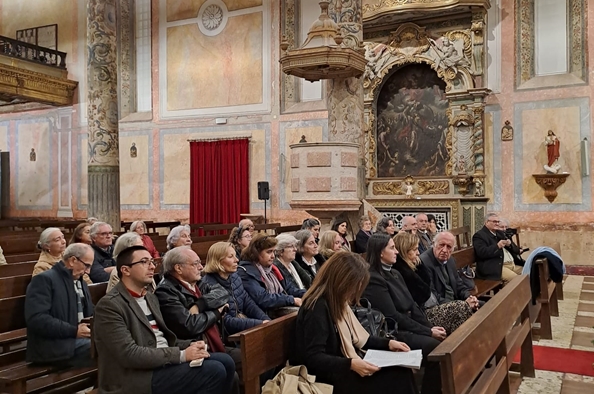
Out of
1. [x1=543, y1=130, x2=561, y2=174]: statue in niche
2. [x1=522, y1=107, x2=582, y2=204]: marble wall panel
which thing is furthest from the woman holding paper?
[x1=522, y1=107, x2=582, y2=204]: marble wall panel

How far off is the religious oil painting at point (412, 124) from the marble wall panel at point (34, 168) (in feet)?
32.8

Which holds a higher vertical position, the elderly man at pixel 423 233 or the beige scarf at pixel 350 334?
the elderly man at pixel 423 233

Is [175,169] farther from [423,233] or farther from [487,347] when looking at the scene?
[487,347]

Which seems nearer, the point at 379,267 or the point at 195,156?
the point at 379,267

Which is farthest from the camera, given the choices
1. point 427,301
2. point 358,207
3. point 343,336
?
point 358,207

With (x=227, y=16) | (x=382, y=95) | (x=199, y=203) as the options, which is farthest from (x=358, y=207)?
(x=227, y=16)

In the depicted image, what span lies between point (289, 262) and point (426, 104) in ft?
29.3

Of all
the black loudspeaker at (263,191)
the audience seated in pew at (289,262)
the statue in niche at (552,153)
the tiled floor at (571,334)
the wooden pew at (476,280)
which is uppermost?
the statue in niche at (552,153)

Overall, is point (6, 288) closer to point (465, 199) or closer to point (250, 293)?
point (250, 293)

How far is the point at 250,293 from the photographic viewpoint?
163 inches

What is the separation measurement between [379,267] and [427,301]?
0.81 meters

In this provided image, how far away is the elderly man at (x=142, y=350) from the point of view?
2928 millimetres

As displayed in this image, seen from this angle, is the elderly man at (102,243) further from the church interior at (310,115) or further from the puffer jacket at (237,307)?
the church interior at (310,115)

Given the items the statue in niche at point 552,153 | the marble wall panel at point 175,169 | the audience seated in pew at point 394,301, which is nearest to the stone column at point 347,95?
the statue in niche at point 552,153
